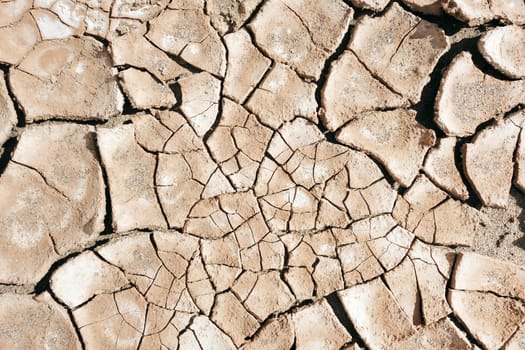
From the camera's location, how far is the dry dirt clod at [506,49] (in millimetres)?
2559

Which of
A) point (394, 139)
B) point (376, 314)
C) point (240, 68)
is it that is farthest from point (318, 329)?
point (240, 68)

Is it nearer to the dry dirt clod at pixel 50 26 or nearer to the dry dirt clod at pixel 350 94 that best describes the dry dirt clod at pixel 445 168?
the dry dirt clod at pixel 350 94

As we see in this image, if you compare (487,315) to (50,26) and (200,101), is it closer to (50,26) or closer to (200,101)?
(200,101)

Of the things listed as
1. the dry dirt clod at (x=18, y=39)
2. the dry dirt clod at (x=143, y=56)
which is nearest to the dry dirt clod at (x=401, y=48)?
the dry dirt clod at (x=143, y=56)

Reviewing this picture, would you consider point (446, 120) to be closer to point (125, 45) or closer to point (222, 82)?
point (222, 82)

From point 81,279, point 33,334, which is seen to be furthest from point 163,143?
point 33,334

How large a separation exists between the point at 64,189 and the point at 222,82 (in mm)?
816

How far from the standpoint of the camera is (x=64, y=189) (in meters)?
2.38

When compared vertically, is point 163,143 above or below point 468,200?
above

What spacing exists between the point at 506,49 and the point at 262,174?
4.15 feet

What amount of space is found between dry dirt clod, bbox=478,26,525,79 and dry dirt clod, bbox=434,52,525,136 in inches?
2.2

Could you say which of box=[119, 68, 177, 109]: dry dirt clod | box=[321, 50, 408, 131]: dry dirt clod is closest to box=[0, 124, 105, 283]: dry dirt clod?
box=[119, 68, 177, 109]: dry dirt clod

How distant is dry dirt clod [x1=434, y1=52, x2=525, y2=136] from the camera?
254 cm

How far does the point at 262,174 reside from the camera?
2467 millimetres
